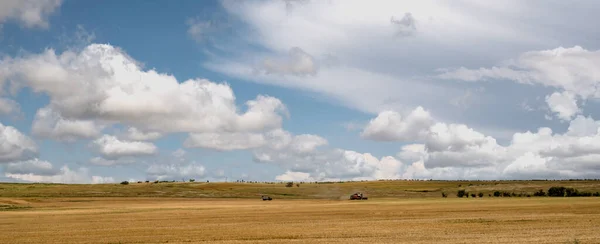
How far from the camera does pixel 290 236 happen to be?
3875cm

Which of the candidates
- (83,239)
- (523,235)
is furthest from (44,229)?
(523,235)

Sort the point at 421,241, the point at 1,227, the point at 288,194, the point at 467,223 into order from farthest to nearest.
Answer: the point at 288,194 → the point at 1,227 → the point at 467,223 → the point at 421,241

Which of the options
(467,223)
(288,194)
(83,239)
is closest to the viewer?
(83,239)

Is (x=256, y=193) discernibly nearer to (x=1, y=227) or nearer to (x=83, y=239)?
(x=1, y=227)

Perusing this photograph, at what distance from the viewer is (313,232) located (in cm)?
4141

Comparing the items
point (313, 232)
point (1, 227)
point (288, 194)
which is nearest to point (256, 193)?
point (288, 194)

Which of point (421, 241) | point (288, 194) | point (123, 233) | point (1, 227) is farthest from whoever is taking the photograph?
point (288, 194)

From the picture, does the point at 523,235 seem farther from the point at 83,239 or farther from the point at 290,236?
the point at 83,239

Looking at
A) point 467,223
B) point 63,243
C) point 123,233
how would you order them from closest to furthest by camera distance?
1. point 63,243
2. point 123,233
3. point 467,223

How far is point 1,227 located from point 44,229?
22.1 feet

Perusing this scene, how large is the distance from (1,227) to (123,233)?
16.2 meters

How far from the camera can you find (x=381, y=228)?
43844 mm

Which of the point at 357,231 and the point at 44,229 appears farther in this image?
the point at 44,229

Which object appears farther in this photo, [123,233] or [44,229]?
[44,229]
